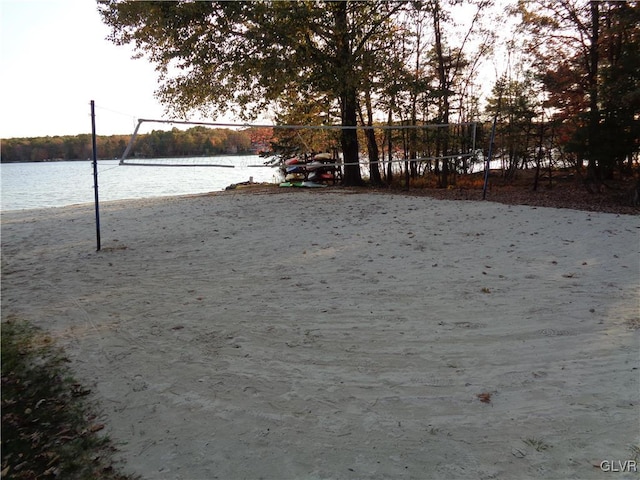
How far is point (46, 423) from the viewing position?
8.21ft

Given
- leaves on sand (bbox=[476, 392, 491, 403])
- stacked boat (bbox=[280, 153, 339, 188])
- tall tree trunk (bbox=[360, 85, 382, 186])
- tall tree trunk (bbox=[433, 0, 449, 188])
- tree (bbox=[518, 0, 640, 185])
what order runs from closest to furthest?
leaves on sand (bbox=[476, 392, 491, 403])
tree (bbox=[518, 0, 640, 185])
tall tree trunk (bbox=[433, 0, 449, 188])
tall tree trunk (bbox=[360, 85, 382, 186])
stacked boat (bbox=[280, 153, 339, 188])

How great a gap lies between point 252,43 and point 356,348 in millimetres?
11056

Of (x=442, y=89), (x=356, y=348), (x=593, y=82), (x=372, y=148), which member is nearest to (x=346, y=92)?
(x=372, y=148)

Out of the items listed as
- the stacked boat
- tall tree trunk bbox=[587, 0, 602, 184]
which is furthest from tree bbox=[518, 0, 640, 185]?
the stacked boat

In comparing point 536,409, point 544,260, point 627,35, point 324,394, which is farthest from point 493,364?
point 627,35

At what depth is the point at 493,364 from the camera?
9.47 feet

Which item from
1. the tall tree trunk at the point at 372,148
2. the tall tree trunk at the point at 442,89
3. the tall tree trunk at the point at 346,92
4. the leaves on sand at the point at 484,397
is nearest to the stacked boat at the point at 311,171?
the tall tree trunk at the point at 346,92

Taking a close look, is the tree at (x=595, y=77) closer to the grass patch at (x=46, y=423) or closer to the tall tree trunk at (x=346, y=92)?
the tall tree trunk at (x=346, y=92)

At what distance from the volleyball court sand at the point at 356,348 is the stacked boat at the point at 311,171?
362 inches

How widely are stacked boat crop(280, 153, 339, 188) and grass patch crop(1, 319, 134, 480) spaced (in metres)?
12.6

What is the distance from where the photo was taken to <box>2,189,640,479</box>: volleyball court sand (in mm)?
2150

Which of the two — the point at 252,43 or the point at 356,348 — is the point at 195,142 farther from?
the point at 356,348

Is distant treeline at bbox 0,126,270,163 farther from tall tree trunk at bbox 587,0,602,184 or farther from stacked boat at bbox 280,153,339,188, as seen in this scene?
tall tree trunk at bbox 587,0,602,184

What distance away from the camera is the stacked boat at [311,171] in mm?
15648
